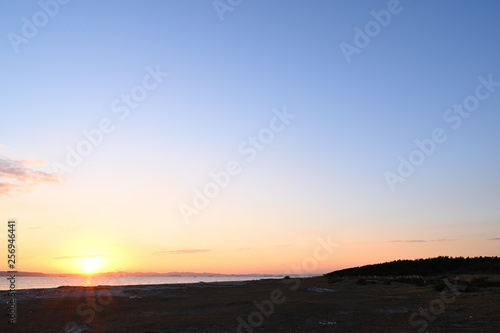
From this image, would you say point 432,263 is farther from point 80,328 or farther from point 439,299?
point 80,328

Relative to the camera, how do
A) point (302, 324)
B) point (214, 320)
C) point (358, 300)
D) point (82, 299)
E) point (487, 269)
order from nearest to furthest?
1. point (302, 324)
2. point (214, 320)
3. point (358, 300)
4. point (82, 299)
5. point (487, 269)

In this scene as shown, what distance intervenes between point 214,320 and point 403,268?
156ft

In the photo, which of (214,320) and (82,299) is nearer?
(214,320)

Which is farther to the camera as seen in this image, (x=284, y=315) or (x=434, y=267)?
(x=434, y=267)

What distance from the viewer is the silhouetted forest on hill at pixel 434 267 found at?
49.5 m

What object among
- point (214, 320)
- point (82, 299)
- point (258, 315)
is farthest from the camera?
point (82, 299)

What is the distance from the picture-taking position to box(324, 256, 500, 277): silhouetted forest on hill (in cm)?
4947

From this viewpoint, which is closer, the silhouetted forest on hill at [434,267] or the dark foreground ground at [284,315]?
the dark foreground ground at [284,315]

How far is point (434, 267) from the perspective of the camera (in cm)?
5544

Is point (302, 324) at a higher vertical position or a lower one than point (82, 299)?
lower

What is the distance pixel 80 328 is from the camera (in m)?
18.4

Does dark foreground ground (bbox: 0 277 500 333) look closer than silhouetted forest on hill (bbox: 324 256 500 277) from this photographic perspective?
Yes

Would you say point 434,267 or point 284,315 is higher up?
point 434,267

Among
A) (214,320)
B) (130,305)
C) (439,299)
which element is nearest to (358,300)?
(439,299)
